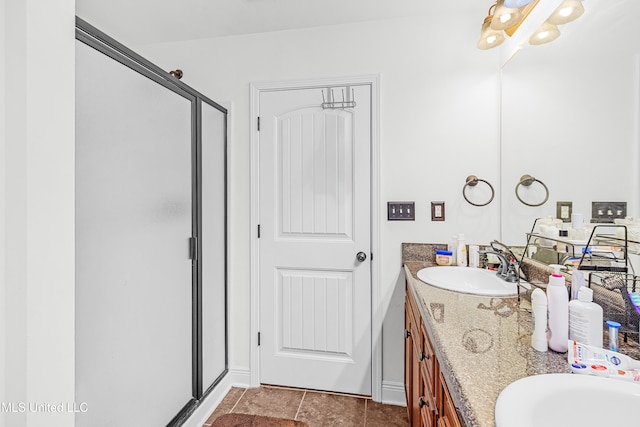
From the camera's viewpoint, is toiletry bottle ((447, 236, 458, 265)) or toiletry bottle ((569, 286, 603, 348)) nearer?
toiletry bottle ((569, 286, 603, 348))

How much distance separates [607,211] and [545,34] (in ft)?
2.99

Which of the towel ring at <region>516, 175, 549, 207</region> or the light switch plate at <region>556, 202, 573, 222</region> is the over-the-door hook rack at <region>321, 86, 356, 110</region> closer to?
the towel ring at <region>516, 175, 549, 207</region>

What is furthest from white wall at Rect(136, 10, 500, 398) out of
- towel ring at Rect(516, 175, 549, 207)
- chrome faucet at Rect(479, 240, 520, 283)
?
chrome faucet at Rect(479, 240, 520, 283)

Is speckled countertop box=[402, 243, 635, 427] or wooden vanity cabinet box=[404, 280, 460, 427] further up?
speckled countertop box=[402, 243, 635, 427]

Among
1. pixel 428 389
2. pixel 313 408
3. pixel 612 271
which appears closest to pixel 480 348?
pixel 428 389

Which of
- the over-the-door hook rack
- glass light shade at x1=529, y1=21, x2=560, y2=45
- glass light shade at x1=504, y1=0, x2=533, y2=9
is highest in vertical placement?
glass light shade at x1=504, y1=0, x2=533, y2=9

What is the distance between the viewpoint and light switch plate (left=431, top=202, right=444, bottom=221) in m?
1.95

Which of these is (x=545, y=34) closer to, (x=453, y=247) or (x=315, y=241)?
(x=453, y=247)

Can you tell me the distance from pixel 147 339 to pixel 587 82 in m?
2.04

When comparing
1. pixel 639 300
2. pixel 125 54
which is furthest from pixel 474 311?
pixel 125 54

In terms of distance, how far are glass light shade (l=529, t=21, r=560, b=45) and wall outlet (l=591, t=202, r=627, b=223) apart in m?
0.79
